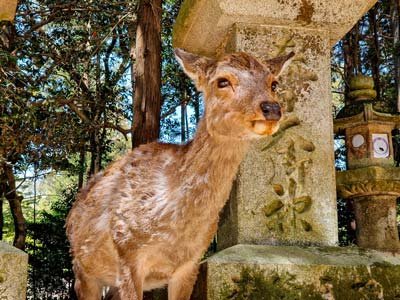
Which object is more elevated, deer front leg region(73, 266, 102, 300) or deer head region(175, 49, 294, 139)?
deer head region(175, 49, 294, 139)

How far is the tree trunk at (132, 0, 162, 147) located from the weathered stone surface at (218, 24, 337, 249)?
3.34m

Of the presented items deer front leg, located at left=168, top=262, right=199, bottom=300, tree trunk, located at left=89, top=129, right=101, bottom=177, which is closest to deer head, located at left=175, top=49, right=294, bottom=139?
deer front leg, located at left=168, top=262, right=199, bottom=300

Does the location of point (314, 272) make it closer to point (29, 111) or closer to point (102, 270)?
point (102, 270)

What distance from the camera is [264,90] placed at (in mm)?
3053

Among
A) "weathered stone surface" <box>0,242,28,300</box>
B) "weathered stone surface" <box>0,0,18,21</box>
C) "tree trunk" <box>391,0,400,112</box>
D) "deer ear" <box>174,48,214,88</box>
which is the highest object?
"tree trunk" <box>391,0,400,112</box>

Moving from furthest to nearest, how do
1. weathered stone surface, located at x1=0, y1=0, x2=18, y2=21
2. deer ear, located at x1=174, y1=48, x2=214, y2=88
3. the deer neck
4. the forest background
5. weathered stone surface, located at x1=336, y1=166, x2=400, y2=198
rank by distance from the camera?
the forest background < weathered stone surface, located at x1=336, y1=166, x2=400, y2=198 < deer ear, located at x1=174, y1=48, x2=214, y2=88 < the deer neck < weathered stone surface, located at x1=0, y1=0, x2=18, y2=21

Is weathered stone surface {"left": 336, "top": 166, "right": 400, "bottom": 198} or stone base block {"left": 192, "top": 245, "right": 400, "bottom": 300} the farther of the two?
weathered stone surface {"left": 336, "top": 166, "right": 400, "bottom": 198}

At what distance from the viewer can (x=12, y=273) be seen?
3.02 meters

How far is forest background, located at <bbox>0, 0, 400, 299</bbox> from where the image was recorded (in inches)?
294

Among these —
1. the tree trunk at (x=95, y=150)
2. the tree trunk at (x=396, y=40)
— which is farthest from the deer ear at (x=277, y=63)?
the tree trunk at (x=95, y=150)

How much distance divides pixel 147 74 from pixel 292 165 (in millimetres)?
4016

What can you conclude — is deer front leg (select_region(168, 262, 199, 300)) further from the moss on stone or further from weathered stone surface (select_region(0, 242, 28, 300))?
weathered stone surface (select_region(0, 242, 28, 300))

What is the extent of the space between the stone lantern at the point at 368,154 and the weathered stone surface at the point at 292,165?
736mm

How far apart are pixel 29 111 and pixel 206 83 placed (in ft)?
16.1
